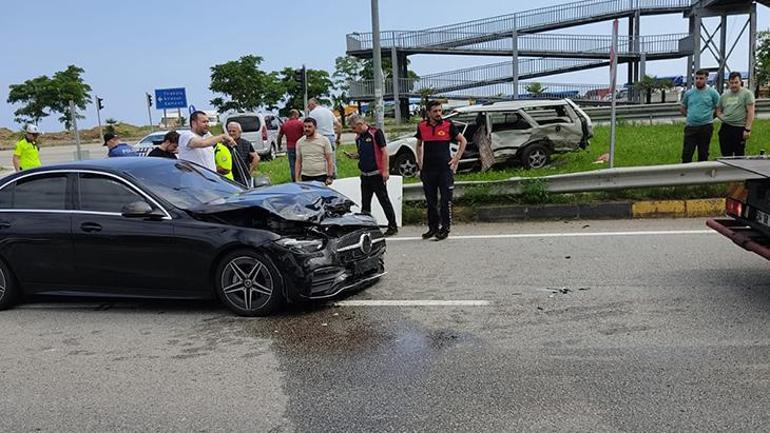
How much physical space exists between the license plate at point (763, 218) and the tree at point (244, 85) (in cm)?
4779

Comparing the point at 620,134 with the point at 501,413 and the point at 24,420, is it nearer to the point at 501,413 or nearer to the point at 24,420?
the point at 501,413

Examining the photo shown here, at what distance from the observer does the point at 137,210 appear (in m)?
5.62

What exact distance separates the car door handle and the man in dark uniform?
13.3 feet

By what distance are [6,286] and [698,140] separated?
963 centimetres

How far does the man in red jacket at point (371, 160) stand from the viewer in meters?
8.65

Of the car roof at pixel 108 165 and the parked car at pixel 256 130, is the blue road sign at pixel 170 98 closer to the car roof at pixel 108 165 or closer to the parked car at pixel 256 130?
the parked car at pixel 256 130

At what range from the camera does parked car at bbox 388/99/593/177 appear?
1278 cm

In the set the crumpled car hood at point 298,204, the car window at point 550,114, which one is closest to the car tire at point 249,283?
the crumpled car hood at point 298,204

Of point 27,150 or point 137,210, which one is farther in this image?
point 27,150

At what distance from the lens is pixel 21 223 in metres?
5.98

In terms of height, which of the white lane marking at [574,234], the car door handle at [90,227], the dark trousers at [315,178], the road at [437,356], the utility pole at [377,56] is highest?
the utility pole at [377,56]

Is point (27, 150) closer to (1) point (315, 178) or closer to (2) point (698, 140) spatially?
(1) point (315, 178)

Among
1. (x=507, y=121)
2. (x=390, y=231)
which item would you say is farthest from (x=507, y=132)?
(x=390, y=231)

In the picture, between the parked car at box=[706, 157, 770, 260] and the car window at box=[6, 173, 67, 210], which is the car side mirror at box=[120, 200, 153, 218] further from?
the parked car at box=[706, 157, 770, 260]
